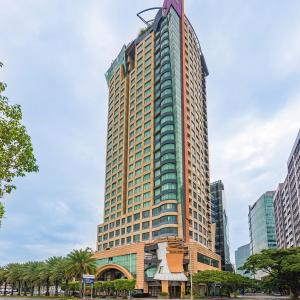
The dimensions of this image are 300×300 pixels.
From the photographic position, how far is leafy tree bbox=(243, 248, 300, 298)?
69750 millimetres

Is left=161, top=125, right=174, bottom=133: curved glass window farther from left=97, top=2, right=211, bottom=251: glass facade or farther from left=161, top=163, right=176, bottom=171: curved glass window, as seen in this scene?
left=161, top=163, right=176, bottom=171: curved glass window

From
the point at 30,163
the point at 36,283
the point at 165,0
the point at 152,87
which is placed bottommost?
the point at 36,283

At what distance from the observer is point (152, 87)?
137500mm

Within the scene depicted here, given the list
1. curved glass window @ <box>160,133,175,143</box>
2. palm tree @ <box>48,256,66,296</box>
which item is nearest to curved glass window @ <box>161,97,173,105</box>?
curved glass window @ <box>160,133,175,143</box>

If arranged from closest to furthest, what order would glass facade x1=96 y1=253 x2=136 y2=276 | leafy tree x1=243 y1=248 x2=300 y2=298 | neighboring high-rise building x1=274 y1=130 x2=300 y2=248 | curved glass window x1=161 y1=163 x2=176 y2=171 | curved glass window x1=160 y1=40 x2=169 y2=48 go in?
leafy tree x1=243 y1=248 x2=300 y2=298 < glass facade x1=96 y1=253 x2=136 y2=276 < curved glass window x1=161 y1=163 x2=176 y2=171 < curved glass window x1=160 y1=40 x2=169 y2=48 < neighboring high-rise building x1=274 y1=130 x2=300 y2=248

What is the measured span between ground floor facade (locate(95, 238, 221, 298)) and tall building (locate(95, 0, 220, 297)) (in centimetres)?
27

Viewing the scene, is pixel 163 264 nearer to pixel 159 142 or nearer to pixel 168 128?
A: pixel 159 142

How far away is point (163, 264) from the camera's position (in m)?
96.3

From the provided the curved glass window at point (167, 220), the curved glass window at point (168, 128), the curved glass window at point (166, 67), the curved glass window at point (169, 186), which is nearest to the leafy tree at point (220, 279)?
the curved glass window at point (167, 220)

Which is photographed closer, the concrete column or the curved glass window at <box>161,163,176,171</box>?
the concrete column

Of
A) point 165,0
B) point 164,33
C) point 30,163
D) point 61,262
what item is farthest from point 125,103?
point 30,163

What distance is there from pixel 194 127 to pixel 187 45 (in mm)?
34017

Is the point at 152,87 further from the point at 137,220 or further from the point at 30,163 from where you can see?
the point at 30,163

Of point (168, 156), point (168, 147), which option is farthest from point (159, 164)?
point (168, 147)
